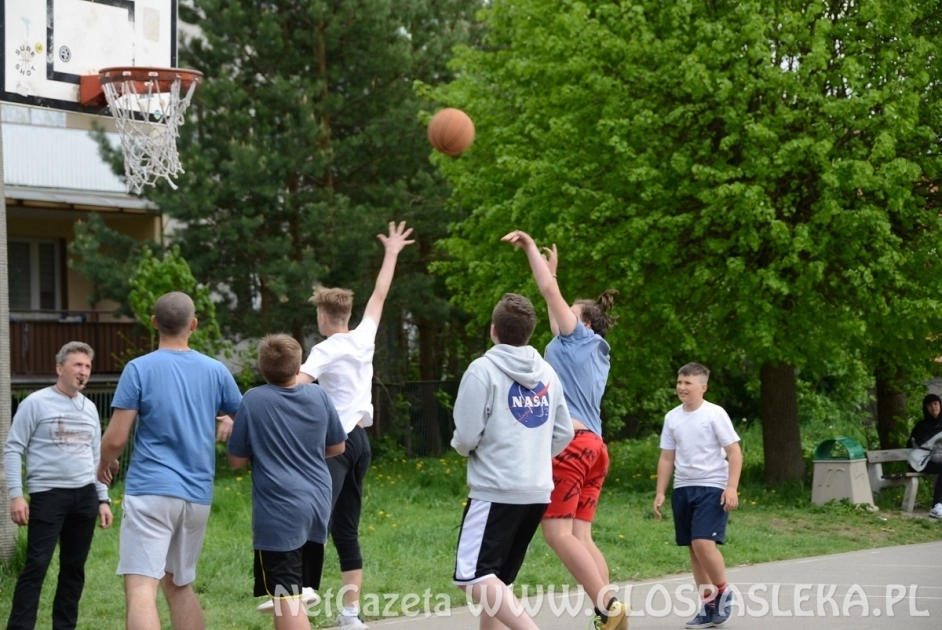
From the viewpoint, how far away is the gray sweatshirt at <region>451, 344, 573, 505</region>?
6402mm

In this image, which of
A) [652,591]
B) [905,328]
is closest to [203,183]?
[905,328]

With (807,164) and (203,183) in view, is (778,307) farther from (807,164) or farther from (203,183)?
(203,183)

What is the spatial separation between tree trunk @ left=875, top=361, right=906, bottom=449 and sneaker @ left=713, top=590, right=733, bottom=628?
12.3 meters

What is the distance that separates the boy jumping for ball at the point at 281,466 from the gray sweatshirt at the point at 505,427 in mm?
796

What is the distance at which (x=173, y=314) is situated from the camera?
6.42m

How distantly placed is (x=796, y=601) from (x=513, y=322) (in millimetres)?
4086

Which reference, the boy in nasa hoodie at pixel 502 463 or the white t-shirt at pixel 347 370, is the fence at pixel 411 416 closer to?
the white t-shirt at pixel 347 370

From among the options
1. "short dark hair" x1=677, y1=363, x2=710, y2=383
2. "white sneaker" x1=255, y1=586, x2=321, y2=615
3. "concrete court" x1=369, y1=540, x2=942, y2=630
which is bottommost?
"concrete court" x1=369, y1=540, x2=942, y2=630

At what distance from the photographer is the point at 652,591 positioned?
988cm

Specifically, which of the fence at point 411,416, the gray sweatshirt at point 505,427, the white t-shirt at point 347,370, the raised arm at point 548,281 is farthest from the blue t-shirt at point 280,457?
the fence at point 411,416

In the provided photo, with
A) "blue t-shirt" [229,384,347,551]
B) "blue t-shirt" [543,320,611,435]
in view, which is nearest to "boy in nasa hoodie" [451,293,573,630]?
"blue t-shirt" [229,384,347,551]

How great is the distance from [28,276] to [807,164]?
16.3 metres

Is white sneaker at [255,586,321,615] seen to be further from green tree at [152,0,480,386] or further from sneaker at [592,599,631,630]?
green tree at [152,0,480,386]

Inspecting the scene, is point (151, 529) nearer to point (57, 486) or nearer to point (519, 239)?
point (57, 486)
